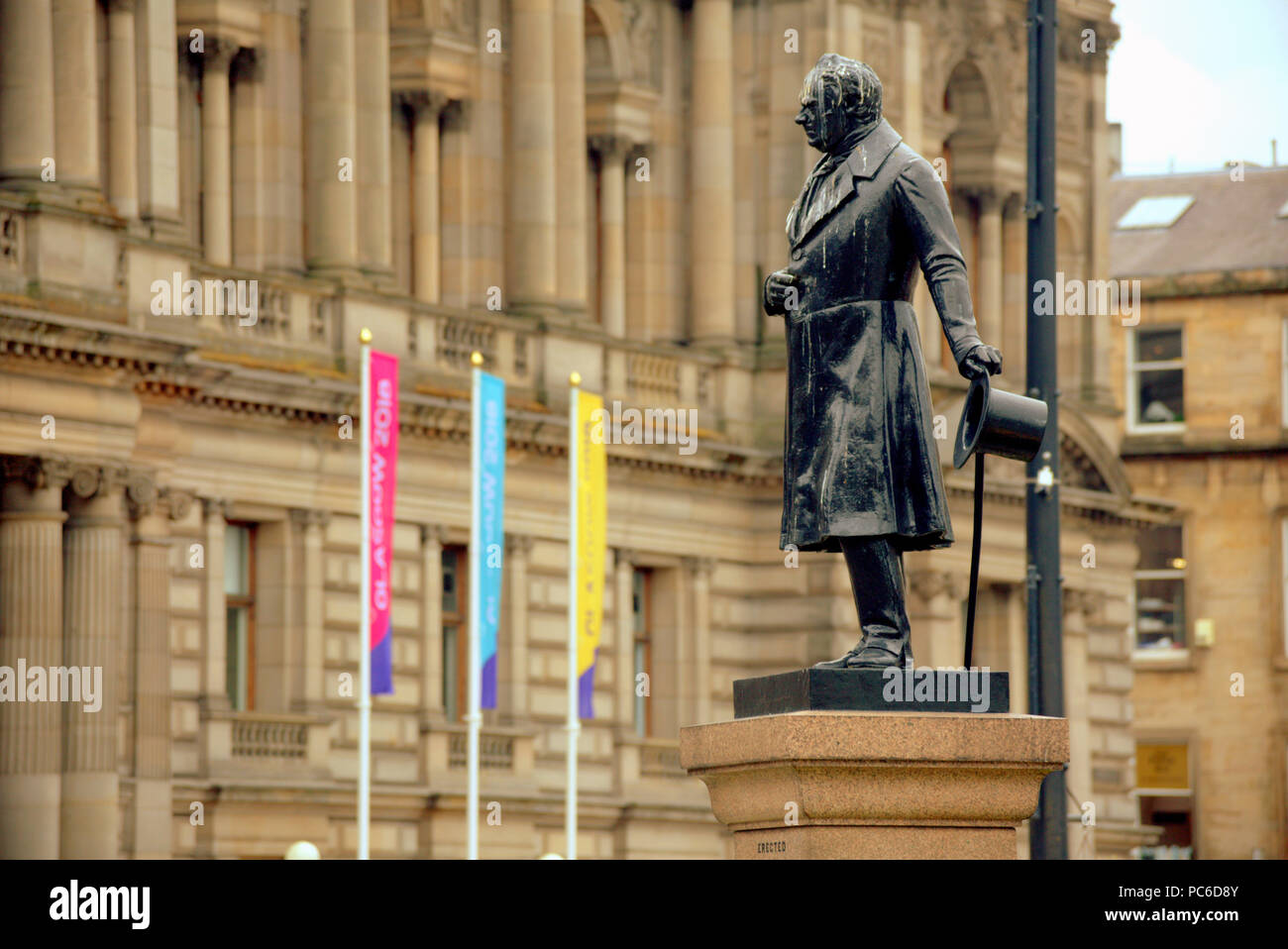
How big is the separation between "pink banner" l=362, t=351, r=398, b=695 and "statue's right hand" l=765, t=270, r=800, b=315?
25.6m

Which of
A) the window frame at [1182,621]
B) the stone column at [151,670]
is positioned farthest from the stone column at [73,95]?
Result: the window frame at [1182,621]

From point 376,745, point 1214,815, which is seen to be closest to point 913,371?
point 376,745

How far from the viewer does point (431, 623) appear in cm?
4694

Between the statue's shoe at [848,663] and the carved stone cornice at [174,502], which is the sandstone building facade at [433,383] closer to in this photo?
the carved stone cornice at [174,502]

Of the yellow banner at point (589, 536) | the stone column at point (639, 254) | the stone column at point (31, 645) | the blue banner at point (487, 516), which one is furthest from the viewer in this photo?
the stone column at point (639, 254)

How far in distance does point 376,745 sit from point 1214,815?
3494 centimetres

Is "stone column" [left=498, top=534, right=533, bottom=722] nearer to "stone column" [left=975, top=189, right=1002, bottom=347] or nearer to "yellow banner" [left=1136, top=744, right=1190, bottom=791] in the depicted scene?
"stone column" [left=975, top=189, right=1002, bottom=347]

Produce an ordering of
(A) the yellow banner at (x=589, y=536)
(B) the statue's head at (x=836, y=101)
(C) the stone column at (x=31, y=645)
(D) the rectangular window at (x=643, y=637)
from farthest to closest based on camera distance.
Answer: (D) the rectangular window at (x=643, y=637) < (A) the yellow banner at (x=589, y=536) < (C) the stone column at (x=31, y=645) < (B) the statue's head at (x=836, y=101)

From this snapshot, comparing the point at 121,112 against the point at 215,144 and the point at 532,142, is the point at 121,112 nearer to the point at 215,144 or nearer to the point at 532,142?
the point at 215,144

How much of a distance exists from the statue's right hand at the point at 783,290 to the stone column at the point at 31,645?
77.6 feet

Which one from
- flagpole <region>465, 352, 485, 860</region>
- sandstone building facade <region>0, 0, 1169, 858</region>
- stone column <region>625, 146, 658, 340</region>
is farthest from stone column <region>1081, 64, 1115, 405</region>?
flagpole <region>465, 352, 485, 860</region>

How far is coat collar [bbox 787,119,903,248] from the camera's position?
15.6m

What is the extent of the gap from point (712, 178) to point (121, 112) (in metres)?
14.8

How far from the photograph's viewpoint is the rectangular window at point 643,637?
2060 inches
